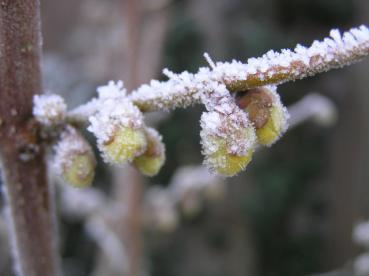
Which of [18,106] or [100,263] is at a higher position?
[100,263]

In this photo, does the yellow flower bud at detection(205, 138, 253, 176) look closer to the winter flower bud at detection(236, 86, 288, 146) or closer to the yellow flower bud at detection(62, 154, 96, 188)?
the winter flower bud at detection(236, 86, 288, 146)

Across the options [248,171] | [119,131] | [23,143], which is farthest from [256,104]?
[248,171]

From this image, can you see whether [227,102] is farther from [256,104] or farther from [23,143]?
[23,143]

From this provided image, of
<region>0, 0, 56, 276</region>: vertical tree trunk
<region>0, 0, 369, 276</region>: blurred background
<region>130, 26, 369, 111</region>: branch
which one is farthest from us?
<region>0, 0, 369, 276</region>: blurred background

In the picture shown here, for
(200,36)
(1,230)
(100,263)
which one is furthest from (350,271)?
(200,36)

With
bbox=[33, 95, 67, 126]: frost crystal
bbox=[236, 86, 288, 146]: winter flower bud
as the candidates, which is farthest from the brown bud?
bbox=[33, 95, 67, 126]: frost crystal

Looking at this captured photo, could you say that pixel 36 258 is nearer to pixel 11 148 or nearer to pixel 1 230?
pixel 11 148


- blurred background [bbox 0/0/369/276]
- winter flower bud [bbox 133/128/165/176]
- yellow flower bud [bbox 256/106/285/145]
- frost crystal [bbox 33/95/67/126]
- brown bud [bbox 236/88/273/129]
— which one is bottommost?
yellow flower bud [bbox 256/106/285/145]
